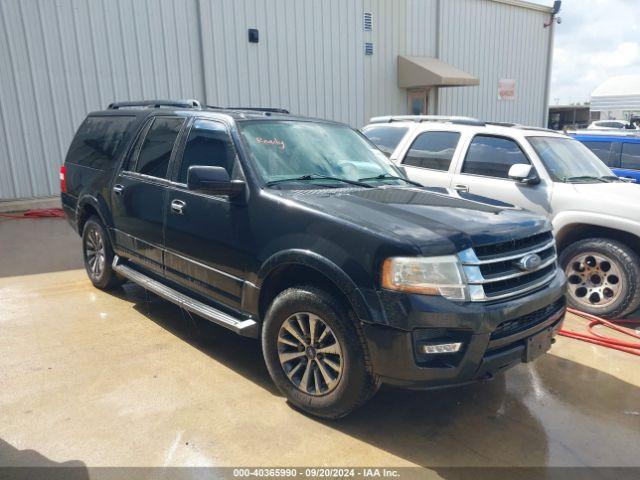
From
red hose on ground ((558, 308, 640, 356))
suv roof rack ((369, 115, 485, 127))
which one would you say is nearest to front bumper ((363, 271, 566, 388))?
red hose on ground ((558, 308, 640, 356))

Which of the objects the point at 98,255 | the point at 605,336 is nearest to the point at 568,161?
the point at 605,336

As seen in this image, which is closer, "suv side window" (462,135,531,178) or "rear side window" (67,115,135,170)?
"rear side window" (67,115,135,170)

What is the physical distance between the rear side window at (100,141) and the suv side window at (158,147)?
1.36ft

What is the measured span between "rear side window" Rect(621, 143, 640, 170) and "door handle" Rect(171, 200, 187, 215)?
6.76 metres

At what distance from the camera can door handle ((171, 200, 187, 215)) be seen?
12.7 ft

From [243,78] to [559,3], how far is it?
13505mm

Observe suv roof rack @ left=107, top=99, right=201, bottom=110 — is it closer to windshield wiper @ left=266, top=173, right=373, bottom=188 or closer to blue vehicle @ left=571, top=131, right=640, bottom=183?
windshield wiper @ left=266, top=173, right=373, bottom=188

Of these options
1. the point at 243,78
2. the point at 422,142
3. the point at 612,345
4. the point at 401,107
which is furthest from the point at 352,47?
the point at 612,345

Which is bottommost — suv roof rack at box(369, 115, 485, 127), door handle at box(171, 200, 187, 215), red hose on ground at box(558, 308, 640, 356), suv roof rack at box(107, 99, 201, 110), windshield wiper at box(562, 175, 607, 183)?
red hose on ground at box(558, 308, 640, 356)

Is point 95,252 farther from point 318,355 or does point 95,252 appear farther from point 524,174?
point 524,174

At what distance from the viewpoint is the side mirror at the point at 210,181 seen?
3.21 m

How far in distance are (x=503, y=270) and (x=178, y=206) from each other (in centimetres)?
244

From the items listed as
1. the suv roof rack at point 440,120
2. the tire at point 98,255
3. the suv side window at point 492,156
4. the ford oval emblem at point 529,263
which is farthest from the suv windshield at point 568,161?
the tire at point 98,255

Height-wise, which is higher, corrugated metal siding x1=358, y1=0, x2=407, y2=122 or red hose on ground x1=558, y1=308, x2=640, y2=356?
corrugated metal siding x1=358, y1=0, x2=407, y2=122
